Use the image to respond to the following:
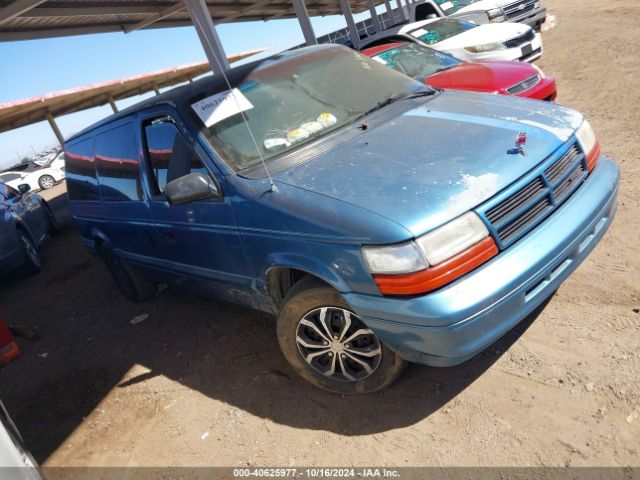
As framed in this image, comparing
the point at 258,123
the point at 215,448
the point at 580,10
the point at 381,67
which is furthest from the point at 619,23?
the point at 215,448

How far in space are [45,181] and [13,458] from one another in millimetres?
21747

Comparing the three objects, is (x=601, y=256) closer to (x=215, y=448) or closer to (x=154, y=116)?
(x=215, y=448)

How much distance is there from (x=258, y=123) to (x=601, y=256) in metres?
2.59

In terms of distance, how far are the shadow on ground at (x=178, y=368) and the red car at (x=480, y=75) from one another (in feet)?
10.5

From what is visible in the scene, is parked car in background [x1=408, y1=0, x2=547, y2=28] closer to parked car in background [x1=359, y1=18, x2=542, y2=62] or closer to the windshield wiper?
parked car in background [x1=359, y1=18, x2=542, y2=62]

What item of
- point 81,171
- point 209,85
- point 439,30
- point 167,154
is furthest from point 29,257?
point 439,30

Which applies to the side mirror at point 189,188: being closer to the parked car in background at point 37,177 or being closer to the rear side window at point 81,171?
the rear side window at point 81,171

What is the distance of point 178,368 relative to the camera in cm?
386

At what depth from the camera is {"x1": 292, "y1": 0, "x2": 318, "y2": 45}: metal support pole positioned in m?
14.5

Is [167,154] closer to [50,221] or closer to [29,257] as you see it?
[29,257]

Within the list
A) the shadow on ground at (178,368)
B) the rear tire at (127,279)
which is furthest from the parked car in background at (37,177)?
the rear tire at (127,279)

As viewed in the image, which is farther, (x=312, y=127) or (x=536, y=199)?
(x=312, y=127)

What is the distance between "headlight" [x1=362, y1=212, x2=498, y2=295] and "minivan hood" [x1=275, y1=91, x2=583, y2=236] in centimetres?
6

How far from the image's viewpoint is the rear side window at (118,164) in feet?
12.9
